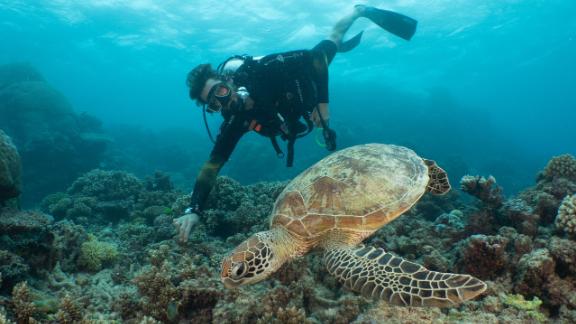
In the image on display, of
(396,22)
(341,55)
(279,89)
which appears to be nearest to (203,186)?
(279,89)

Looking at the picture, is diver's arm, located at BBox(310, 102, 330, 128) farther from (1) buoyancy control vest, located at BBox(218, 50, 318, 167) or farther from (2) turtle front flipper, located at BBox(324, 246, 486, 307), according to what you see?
(2) turtle front flipper, located at BBox(324, 246, 486, 307)

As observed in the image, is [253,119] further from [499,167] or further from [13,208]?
[499,167]

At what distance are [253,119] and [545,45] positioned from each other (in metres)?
52.0

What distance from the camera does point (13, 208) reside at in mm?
4801

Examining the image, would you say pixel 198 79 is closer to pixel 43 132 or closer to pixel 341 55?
pixel 43 132

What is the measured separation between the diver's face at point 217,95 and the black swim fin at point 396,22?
7.00 m

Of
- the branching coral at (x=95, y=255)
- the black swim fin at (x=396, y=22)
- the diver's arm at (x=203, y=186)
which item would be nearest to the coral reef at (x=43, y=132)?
the branching coral at (x=95, y=255)

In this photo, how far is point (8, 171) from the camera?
183 inches

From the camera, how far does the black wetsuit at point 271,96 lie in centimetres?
491

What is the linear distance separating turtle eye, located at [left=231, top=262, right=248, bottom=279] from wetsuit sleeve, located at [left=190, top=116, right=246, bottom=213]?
6.24 ft

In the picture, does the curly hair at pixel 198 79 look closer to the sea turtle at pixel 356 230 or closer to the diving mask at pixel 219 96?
the diving mask at pixel 219 96

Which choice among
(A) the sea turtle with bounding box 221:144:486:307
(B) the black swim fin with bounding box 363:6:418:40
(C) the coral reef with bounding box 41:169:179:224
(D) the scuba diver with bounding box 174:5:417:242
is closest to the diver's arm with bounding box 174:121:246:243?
(D) the scuba diver with bounding box 174:5:417:242

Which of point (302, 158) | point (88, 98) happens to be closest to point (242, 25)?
point (302, 158)

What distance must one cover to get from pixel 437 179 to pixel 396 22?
690 centimetres
